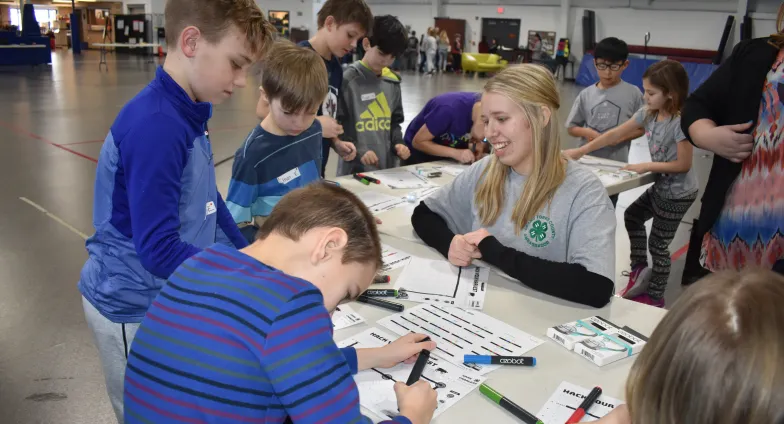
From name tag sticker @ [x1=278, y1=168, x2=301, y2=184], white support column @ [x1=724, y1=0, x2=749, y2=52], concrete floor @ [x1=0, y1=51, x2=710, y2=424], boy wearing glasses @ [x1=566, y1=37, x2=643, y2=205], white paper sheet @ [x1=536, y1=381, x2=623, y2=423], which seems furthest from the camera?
white support column @ [x1=724, y1=0, x2=749, y2=52]

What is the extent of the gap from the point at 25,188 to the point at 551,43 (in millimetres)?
16619

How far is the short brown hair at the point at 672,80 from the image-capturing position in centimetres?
318

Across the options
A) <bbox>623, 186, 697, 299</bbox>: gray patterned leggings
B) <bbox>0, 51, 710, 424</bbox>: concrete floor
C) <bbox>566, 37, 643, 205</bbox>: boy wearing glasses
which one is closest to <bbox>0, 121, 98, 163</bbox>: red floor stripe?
<bbox>0, 51, 710, 424</bbox>: concrete floor

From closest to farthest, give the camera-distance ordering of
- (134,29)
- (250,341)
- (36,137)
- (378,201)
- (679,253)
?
(250,341) < (378,201) < (679,253) < (36,137) < (134,29)

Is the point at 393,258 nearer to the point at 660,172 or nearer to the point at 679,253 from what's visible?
the point at 660,172

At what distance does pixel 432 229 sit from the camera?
6.58 ft

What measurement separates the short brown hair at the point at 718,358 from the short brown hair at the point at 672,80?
2.75 m

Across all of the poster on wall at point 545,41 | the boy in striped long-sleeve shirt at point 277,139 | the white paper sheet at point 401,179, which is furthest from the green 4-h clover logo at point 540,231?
the poster on wall at point 545,41

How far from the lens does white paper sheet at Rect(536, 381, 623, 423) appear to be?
113cm

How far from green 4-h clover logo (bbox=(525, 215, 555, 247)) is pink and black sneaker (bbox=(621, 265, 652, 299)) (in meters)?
1.91

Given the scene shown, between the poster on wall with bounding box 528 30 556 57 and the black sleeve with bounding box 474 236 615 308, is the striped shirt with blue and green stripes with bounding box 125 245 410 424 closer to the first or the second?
Result: the black sleeve with bounding box 474 236 615 308

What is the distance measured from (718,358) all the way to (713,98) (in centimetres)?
160

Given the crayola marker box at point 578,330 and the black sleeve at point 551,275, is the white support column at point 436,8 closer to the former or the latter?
the black sleeve at point 551,275

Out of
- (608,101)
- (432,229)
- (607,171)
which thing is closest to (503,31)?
(608,101)
